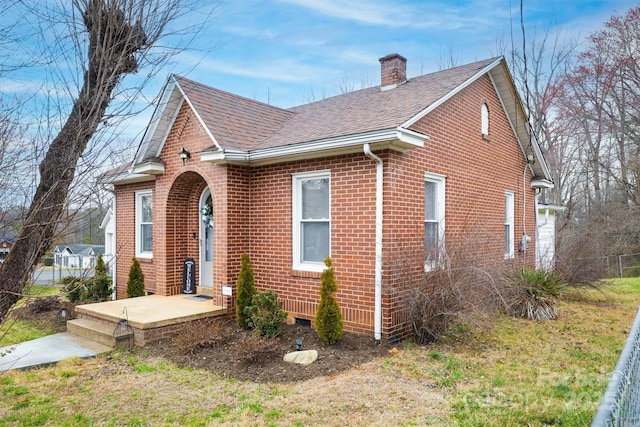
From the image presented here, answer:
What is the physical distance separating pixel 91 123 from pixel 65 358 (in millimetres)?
4777

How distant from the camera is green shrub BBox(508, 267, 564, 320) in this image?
9.40 meters

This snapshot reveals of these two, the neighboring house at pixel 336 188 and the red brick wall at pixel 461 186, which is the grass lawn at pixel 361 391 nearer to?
the red brick wall at pixel 461 186

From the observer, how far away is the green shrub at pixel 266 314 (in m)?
7.34

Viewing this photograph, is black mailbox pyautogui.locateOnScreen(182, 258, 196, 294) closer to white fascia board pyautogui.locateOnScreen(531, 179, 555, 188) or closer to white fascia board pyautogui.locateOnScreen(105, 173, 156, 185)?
white fascia board pyautogui.locateOnScreen(105, 173, 156, 185)

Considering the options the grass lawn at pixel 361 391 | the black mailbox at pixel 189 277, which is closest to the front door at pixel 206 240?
the black mailbox at pixel 189 277

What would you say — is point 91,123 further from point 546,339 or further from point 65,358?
point 546,339

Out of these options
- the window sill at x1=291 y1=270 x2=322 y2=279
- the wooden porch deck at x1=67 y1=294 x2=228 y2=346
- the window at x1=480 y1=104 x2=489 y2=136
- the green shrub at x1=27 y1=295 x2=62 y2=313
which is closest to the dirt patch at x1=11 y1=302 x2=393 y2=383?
the wooden porch deck at x1=67 y1=294 x2=228 y2=346

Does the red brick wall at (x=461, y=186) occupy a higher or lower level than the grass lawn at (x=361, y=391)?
higher

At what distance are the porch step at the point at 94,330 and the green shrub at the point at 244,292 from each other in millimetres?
2117

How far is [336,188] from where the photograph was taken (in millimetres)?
7707

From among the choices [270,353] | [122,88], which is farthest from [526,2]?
[270,353]

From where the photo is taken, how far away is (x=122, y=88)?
152 inches

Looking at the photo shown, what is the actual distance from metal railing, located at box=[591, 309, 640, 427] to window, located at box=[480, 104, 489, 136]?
8182 millimetres

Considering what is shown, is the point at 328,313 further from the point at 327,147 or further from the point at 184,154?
the point at 184,154
